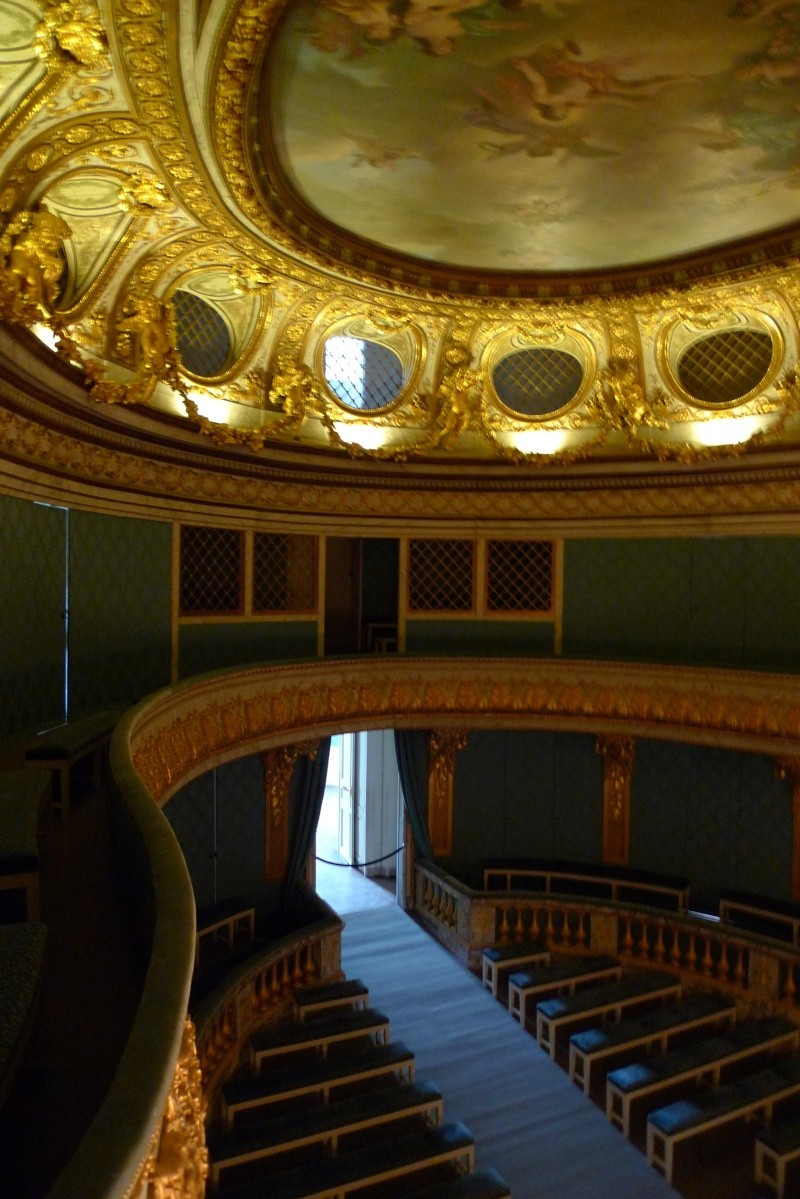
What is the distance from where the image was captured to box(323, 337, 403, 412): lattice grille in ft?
40.7

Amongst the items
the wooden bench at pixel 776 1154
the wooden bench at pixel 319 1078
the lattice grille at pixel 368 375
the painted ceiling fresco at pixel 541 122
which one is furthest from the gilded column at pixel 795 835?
the lattice grille at pixel 368 375

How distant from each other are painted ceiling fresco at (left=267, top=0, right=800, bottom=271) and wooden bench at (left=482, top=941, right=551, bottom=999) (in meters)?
9.41

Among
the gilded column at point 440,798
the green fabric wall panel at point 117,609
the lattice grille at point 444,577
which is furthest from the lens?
the lattice grille at point 444,577

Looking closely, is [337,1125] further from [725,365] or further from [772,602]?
[725,365]

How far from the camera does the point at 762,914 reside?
37.9 feet

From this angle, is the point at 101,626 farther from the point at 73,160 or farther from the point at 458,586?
the point at 458,586

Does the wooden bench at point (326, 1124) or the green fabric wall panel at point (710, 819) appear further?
the green fabric wall panel at point (710, 819)

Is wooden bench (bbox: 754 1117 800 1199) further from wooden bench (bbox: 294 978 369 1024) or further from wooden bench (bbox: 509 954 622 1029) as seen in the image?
wooden bench (bbox: 294 978 369 1024)

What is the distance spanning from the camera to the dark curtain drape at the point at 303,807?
479 inches

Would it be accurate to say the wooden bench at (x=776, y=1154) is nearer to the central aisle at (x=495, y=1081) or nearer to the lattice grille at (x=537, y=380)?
the central aisle at (x=495, y=1081)

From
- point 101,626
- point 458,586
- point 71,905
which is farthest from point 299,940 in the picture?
point 71,905

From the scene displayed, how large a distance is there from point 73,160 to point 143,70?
4.76 feet

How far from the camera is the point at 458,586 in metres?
13.5

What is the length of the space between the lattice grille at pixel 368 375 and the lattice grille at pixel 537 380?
1668 millimetres
